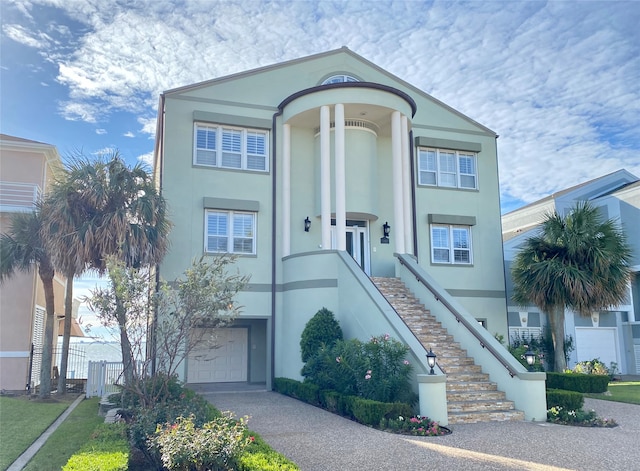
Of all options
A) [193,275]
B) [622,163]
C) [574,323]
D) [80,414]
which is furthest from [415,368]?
[622,163]

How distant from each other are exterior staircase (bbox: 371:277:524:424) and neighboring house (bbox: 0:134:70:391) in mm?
11580

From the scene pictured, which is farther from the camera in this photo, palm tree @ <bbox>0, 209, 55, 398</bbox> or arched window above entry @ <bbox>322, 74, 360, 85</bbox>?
arched window above entry @ <bbox>322, 74, 360, 85</bbox>

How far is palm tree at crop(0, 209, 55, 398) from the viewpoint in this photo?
15.6 meters

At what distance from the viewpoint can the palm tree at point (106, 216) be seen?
15289mm

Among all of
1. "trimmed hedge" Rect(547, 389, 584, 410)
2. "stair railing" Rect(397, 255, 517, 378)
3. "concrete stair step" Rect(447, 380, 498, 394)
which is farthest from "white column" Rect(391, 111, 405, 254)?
"trimmed hedge" Rect(547, 389, 584, 410)

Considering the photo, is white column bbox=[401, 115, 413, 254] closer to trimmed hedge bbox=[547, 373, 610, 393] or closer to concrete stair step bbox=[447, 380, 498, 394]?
trimmed hedge bbox=[547, 373, 610, 393]

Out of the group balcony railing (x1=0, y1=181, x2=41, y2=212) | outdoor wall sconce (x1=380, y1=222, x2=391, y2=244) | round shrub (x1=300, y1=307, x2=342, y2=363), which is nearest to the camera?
round shrub (x1=300, y1=307, x2=342, y2=363)

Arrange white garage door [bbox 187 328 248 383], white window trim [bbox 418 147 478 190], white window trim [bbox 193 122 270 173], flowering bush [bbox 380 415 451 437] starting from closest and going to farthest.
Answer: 1. flowering bush [bbox 380 415 451 437]
2. white window trim [bbox 193 122 270 173]
3. white garage door [bbox 187 328 248 383]
4. white window trim [bbox 418 147 478 190]

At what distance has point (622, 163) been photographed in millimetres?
30125

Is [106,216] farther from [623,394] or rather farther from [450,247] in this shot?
[623,394]

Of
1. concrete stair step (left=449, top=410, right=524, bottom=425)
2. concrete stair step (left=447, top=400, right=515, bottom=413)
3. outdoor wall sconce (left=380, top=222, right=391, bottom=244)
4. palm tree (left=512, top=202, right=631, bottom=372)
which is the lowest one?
concrete stair step (left=449, top=410, right=524, bottom=425)

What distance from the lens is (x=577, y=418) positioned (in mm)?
12172

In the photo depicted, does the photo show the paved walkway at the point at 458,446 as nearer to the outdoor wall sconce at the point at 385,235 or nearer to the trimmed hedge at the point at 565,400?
the trimmed hedge at the point at 565,400

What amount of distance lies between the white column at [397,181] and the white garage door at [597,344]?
40.4ft
